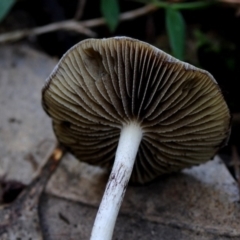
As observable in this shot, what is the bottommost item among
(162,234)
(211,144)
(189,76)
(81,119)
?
(162,234)

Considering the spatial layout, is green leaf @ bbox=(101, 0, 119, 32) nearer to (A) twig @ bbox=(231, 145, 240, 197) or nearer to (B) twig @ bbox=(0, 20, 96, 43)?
(B) twig @ bbox=(0, 20, 96, 43)

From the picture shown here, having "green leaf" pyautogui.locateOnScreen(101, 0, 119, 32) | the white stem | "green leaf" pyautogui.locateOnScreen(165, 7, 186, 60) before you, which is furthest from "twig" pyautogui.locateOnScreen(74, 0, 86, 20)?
the white stem

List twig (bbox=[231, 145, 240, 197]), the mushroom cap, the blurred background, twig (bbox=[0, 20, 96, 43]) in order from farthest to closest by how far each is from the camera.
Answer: twig (bbox=[0, 20, 96, 43]) → the blurred background → twig (bbox=[231, 145, 240, 197]) → the mushroom cap

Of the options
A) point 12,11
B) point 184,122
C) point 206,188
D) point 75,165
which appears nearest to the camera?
point 184,122

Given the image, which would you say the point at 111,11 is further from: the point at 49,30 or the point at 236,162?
the point at 236,162

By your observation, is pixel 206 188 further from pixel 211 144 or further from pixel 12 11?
pixel 12 11

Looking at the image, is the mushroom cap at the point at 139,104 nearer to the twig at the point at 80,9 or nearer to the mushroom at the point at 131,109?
the mushroom at the point at 131,109

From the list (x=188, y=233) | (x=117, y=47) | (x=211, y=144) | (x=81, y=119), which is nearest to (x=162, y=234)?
(x=188, y=233)

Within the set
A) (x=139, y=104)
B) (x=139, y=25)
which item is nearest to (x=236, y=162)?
(x=139, y=104)
